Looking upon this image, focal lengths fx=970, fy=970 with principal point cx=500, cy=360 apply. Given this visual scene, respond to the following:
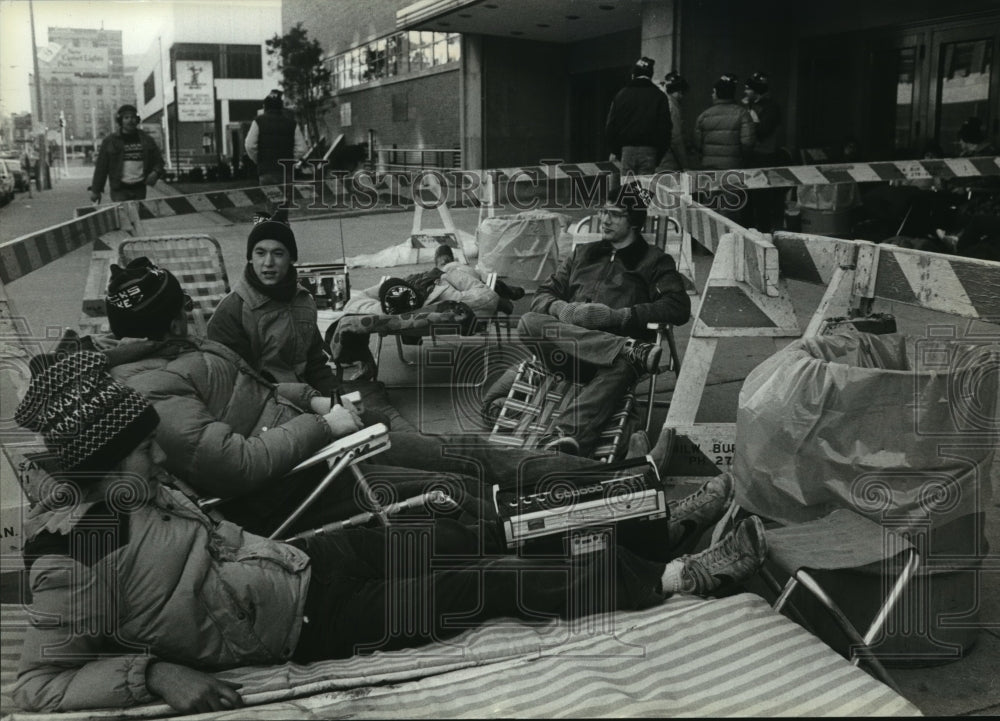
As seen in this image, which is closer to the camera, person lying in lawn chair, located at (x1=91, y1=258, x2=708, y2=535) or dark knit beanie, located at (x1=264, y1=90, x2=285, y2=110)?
person lying in lawn chair, located at (x1=91, y1=258, x2=708, y2=535)

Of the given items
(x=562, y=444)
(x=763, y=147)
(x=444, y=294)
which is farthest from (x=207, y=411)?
(x=763, y=147)

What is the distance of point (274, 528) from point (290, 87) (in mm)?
40571

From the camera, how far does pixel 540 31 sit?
21.4 meters

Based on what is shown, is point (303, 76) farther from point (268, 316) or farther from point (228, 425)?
point (228, 425)

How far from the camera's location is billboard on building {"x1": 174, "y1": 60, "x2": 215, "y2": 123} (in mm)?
55656

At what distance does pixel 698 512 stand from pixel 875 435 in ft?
2.37

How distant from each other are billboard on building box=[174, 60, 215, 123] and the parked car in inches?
846

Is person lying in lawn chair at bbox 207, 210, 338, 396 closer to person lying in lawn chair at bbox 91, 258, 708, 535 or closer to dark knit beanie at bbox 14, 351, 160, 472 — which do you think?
person lying in lawn chair at bbox 91, 258, 708, 535

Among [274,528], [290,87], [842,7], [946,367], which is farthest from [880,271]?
[290,87]

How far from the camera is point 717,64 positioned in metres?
15.1

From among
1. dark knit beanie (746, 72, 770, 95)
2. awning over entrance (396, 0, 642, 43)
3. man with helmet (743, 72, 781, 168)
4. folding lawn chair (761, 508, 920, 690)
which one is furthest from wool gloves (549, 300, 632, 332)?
awning over entrance (396, 0, 642, 43)

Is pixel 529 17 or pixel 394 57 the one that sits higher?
pixel 394 57

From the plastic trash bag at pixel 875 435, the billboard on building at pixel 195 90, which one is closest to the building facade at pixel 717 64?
the plastic trash bag at pixel 875 435

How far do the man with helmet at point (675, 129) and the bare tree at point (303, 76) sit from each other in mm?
30498
